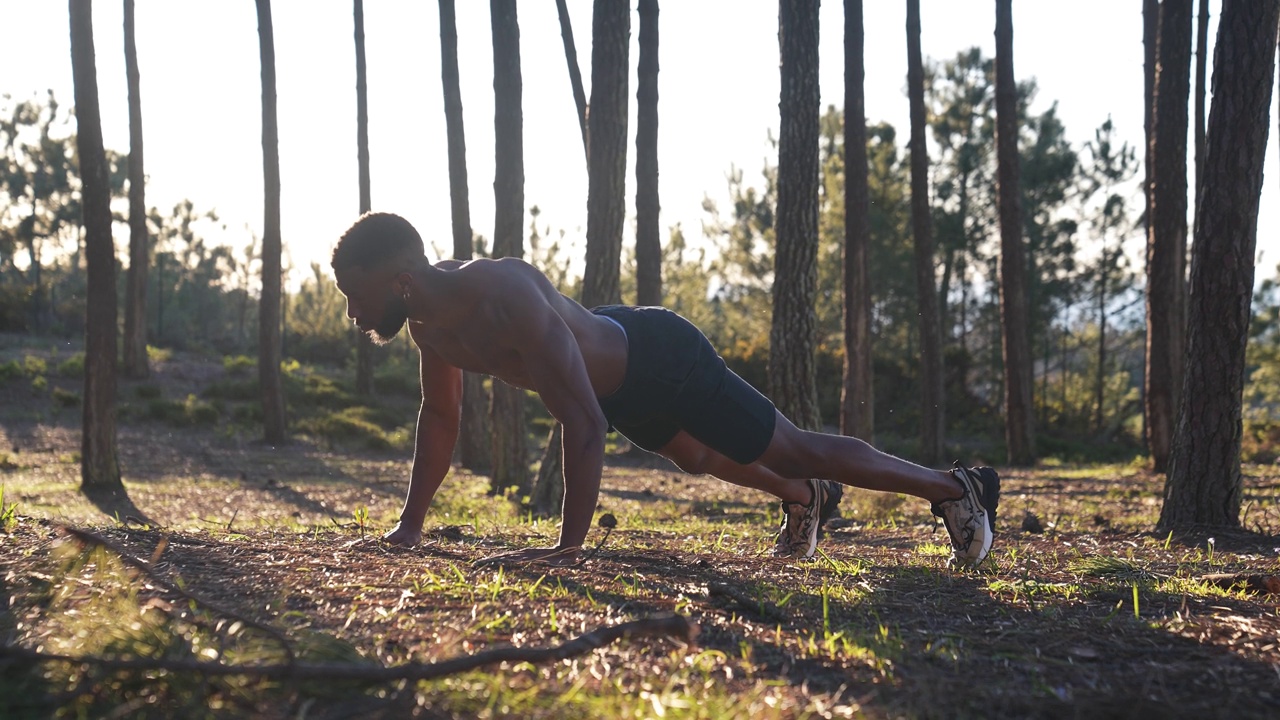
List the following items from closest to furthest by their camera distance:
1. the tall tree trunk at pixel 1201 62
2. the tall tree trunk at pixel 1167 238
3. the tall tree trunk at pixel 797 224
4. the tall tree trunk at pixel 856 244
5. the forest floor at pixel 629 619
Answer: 1. the forest floor at pixel 629 619
2. the tall tree trunk at pixel 797 224
3. the tall tree trunk at pixel 1167 238
4. the tall tree trunk at pixel 1201 62
5. the tall tree trunk at pixel 856 244

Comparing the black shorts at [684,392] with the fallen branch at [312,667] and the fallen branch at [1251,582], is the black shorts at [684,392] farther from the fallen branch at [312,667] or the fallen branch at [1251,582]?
the fallen branch at [312,667]

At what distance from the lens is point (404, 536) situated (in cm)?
405

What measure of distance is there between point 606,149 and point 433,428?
4658 mm

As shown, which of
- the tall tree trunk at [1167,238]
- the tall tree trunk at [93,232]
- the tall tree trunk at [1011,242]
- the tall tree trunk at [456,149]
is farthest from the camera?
the tall tree trunk at [1011,242]

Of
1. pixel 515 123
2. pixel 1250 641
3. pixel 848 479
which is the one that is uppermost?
pixel 515 123

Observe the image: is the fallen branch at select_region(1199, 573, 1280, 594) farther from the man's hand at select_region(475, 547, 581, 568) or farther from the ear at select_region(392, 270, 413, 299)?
the ear at select_region(392, 270, 413, 299)

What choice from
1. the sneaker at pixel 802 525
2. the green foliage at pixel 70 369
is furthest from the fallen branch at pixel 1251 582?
the green foliage at pixel 70 369

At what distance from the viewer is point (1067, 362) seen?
38.1 m

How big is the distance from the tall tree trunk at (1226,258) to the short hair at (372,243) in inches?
180

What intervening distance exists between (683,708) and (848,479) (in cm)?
235

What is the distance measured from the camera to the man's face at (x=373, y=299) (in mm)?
3531

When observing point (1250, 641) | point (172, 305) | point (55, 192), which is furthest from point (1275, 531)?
point (172, 305)

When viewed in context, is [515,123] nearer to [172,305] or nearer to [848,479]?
[848,479]

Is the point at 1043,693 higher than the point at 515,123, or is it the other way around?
the point at 515,123
